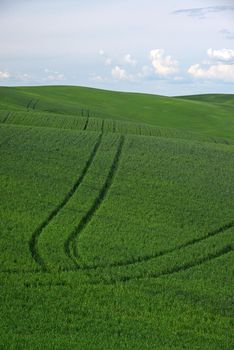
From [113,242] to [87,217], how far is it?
9.13ft

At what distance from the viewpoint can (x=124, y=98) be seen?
80.6 meters

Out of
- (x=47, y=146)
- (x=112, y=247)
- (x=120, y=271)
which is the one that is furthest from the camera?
(x=47, y=146)

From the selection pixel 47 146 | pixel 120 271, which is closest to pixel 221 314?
pixel 120 271

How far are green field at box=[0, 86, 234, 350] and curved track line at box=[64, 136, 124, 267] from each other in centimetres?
5

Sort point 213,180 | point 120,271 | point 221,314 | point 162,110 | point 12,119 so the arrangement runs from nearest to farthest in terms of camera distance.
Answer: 1. point 221,314
2. point 120,271
3. point 213,180
4. point 12,119
5. point 162,110

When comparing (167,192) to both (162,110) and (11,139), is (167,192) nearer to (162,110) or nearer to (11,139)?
(11,139)

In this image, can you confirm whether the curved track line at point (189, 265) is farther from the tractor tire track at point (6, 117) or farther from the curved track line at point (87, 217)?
the tractor tire track at point (6, 117)

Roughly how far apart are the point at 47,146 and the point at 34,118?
40.6ft

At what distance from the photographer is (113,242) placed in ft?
59.5

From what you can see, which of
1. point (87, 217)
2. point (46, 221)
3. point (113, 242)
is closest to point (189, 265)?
point (113, 242)

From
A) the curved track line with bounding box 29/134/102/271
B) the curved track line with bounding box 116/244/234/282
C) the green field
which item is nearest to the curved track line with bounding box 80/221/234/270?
the green field

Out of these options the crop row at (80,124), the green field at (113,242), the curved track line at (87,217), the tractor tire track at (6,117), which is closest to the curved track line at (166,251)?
the green field at (113,242)

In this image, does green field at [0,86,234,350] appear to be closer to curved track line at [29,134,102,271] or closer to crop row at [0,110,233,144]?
curved track line at [29,134,102,271]

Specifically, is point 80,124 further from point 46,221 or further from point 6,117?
point 46,221
